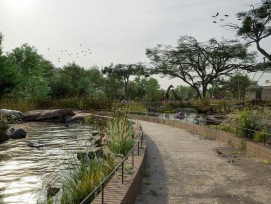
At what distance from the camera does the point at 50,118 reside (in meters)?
30.5

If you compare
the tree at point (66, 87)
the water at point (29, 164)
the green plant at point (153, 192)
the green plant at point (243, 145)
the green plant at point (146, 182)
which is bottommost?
the water at point (29, 164)

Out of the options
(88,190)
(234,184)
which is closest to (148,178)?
(234,184)

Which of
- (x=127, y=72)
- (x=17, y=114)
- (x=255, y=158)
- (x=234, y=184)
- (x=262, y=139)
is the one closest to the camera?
→ (x=234, y=184)

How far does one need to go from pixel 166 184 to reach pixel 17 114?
23264 millimetres

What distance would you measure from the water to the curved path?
2057 millimetres

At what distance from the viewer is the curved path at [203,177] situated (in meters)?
7.57

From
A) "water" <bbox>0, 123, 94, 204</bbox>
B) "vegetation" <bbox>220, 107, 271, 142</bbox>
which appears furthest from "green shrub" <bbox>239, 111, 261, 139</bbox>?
"water" <bbox>0, 123, 94, 204</bbox>

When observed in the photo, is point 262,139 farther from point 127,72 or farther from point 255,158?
point 127,72

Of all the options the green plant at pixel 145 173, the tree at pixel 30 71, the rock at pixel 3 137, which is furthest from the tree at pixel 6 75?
the green plant at pixel 145 173

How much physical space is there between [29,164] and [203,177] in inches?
240

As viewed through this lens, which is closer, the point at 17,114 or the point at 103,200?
the point at 103,200

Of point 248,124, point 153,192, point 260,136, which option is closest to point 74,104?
point 248,124

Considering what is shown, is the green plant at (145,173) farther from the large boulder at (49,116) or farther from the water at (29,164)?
the large boulder at (49,116)

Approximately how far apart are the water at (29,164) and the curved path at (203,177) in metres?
2.06
